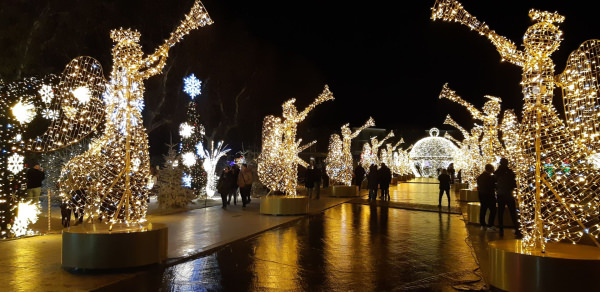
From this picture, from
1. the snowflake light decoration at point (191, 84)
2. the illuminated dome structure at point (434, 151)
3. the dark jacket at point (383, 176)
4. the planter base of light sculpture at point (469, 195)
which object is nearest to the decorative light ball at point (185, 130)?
the snowflake light decoration at point (191, 84)

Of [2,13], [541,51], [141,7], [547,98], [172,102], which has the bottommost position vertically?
[547,98]

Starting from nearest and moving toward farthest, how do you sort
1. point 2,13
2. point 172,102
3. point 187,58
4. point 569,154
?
point 569,154 < point 2,13 < point 187,58 < point 172,102

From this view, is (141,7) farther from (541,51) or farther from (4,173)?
(541,51)

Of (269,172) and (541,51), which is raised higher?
(541,51)

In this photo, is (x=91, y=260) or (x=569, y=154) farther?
(x=91, y=260)

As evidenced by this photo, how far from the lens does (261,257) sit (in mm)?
7949

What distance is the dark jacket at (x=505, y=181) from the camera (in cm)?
999

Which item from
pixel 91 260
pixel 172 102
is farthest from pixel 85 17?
pixel 91 260

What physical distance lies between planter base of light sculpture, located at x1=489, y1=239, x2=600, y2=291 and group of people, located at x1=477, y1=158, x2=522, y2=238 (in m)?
4.00

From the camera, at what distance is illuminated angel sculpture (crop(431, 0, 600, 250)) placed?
5.39m

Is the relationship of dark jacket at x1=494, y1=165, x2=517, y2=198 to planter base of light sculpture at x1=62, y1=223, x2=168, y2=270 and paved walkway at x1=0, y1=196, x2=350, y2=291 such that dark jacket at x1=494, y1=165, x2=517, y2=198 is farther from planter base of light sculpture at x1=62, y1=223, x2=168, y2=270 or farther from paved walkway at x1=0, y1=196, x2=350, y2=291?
planter base of light sculpture at x1=62, y1=223, x2=168, y2=270

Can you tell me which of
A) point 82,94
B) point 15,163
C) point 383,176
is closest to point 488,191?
point 383,176

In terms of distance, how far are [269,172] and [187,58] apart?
14049 millimetres

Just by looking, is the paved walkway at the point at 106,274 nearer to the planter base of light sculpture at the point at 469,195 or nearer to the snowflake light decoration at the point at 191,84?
the planter base of light sculpture at the point at 469,195
